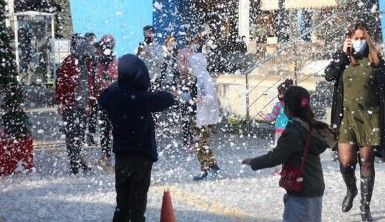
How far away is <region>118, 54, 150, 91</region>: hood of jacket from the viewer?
18.1 feet

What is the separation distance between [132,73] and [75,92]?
4.16 metres

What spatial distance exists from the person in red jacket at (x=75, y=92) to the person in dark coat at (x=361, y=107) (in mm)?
3798

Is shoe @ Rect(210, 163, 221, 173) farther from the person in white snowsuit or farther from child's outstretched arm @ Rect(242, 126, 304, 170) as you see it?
child's outstretched arm @ Rect(242, 126, 304, 170)

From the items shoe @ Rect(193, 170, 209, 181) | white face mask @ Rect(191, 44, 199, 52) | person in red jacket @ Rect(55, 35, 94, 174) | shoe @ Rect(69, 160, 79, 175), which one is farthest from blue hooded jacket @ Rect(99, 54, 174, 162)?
shoe @ Rect(69, 160, 79, 175)

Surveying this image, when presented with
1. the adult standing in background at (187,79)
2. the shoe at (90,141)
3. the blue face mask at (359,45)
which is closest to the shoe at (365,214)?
the blue face mask at (359,45)

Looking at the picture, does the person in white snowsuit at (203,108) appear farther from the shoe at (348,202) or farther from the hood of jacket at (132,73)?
the hood of jacket at (132,73)

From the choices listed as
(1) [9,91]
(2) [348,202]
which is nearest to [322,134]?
(2) [348,202]

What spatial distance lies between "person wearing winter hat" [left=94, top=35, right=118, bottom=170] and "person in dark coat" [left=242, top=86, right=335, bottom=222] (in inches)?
207

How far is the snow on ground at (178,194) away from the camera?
23.3 ft

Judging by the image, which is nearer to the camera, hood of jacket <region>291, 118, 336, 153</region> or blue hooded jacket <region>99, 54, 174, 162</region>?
hood of jacket <region>291, 118, 336, 153</region>

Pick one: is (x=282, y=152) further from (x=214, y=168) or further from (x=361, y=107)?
(x=214, y=168)

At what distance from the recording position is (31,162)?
991cm

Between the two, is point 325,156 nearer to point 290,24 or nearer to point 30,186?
point 30,186

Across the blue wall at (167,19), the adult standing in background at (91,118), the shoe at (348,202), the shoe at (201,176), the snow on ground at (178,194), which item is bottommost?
the snow on ground at (178,194)
